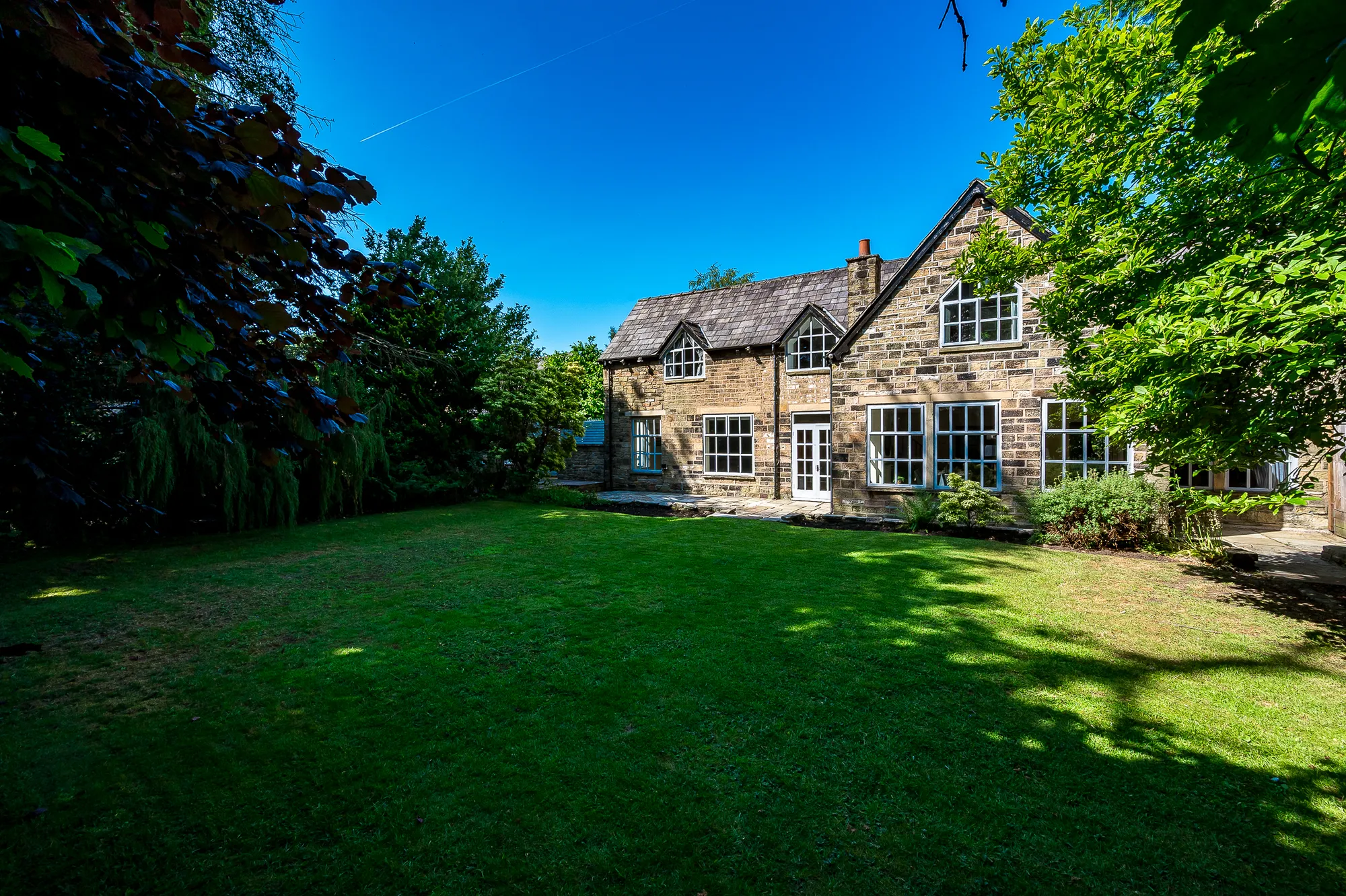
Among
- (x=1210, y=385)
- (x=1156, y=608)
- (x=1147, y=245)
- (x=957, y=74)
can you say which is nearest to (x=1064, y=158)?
(x=1147, y=245)

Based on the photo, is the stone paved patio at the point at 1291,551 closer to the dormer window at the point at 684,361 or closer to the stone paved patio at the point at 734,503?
the stone paved patio at the point at 734,503

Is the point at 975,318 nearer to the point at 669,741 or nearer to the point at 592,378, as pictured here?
the point at 669,741

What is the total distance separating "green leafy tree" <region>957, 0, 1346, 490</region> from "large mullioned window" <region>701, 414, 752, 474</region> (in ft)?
34.1

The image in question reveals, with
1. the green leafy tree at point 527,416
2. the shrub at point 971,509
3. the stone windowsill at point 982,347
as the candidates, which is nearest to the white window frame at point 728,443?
the green leafy tree at point 527,416

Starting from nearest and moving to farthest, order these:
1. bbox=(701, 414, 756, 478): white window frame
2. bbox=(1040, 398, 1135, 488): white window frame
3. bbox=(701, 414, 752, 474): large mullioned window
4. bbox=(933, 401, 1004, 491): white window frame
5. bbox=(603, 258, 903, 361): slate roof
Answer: bbox=(1040, 398, 1135, 488): white window frame < bbox=(933, 401, 1004, 491): white window frame < bbox=(603, 258, 903, 361): slate roof < bbox=(701, 414, 756, 478): white window frame < bbox=(701, 414, 752, 474): large mullioned window

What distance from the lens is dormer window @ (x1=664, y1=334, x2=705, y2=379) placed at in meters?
19.0

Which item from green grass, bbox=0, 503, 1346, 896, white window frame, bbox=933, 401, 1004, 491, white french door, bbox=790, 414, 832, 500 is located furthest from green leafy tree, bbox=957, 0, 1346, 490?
white french door, bbox=790, 414, 832, 500

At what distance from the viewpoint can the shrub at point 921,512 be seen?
11.4 m

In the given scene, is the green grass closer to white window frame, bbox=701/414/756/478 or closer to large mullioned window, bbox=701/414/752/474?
white window frame, bbox=701/414/756/478

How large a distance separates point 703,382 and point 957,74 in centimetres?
1646

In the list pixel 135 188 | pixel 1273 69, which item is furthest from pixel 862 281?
pixel 135 188

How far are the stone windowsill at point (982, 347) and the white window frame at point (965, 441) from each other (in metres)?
1.06

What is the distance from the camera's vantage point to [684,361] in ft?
63.4

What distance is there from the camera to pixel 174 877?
2432 millimetres
